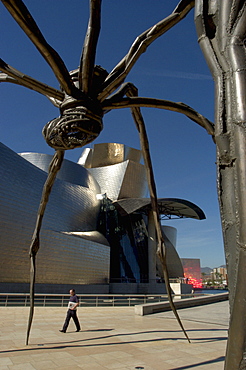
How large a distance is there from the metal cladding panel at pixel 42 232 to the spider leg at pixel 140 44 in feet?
69.2

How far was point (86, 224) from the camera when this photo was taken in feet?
116

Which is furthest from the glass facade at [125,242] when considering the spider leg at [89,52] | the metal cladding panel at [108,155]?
the spider leg at [89,52]

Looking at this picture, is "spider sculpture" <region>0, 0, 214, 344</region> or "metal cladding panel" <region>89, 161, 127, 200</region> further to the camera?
"metal cladding panel" <region>89, 161, 127, 200</region>

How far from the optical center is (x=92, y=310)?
13.7 meters

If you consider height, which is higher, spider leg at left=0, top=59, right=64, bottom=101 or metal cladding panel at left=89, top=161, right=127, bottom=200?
metal cladding panel at left=89, top=161, right=127, bottom=200

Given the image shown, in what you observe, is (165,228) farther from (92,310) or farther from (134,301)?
(92,310)

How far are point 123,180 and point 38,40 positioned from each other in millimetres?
38088

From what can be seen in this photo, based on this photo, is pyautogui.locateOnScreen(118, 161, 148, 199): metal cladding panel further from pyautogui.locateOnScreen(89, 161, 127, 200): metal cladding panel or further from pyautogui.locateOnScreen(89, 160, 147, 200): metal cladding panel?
pyautogui.locateOnScreen(89, 161, 127, 200): metal cladding panel

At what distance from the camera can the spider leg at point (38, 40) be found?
2826mm

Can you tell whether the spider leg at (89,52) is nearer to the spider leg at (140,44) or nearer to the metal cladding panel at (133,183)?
the spider leg at (140,44)

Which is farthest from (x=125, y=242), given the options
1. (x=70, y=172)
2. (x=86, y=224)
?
(x=70, y=172)

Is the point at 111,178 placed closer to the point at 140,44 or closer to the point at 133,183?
the point at 133,183

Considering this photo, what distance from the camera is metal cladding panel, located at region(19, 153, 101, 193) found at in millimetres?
40406

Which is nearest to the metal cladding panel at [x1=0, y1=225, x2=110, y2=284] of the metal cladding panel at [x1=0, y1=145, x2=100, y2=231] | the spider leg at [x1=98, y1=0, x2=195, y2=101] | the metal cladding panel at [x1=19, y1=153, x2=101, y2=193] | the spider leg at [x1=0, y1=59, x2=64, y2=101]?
the metal cladding panel at [x1=0, y1=145, x2=100, y2=231]
